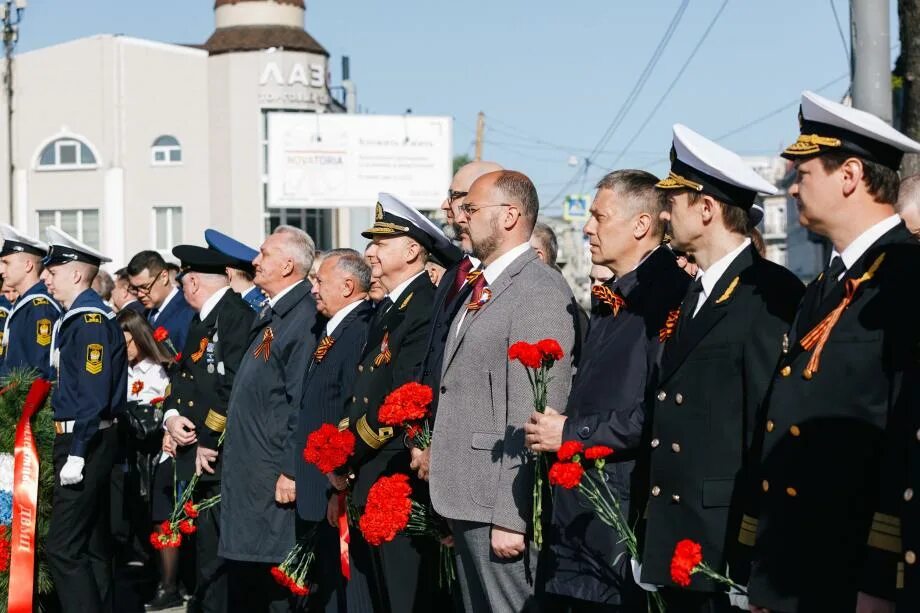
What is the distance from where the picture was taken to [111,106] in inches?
1945

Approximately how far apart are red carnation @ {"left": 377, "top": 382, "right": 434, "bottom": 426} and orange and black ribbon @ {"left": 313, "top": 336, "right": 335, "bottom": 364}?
1890mm

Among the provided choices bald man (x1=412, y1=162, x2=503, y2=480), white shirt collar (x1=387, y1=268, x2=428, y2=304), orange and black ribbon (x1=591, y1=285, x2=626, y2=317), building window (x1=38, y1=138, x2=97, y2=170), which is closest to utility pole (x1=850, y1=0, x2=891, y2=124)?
bald man (x1=412, y1=162, x2=503, y2=480)

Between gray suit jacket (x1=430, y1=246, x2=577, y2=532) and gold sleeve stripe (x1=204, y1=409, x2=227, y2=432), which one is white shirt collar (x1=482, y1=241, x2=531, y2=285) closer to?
gray suit jacket (x1=430, y1=246, x2=577, y2=532)

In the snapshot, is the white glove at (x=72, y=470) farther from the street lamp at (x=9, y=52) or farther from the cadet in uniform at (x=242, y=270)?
the street lamp at (x=9, y=52)

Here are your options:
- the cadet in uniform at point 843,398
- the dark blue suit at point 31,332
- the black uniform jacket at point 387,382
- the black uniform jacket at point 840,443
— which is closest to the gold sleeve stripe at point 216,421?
the dark blue suit at point 31,332

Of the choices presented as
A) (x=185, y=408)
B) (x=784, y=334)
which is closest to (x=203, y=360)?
(x=185, y=408)

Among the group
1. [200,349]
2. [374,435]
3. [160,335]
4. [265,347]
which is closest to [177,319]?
[160,335]

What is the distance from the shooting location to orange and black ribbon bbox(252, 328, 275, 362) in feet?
25.8

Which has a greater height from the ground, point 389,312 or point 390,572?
point 389,312

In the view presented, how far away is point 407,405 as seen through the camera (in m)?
5.46

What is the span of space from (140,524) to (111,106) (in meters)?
41.1

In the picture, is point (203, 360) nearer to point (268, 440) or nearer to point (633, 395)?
point (268, 440)

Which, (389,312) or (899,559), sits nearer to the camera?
(899,559)

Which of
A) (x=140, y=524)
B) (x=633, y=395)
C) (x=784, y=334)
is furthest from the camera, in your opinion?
(x=140, y=524)
